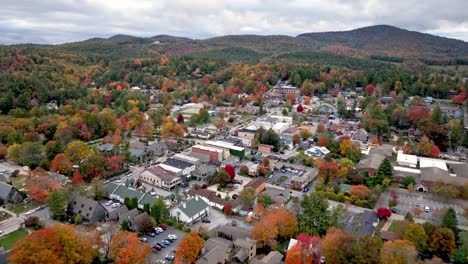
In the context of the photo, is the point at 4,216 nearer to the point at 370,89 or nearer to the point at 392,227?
the point at 392,227

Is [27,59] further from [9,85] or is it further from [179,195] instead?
[179,195]

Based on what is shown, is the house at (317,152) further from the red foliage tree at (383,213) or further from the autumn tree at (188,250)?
the autumn tree at (188,250)

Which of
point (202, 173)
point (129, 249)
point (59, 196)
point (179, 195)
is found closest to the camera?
point (129, 249)

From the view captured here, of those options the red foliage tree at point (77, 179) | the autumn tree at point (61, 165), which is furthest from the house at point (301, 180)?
the autumn tree at point (61, 165)

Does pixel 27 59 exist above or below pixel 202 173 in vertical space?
above

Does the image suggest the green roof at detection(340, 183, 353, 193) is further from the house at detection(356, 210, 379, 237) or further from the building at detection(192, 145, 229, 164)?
the building at detection(192, 145, 229, 164)

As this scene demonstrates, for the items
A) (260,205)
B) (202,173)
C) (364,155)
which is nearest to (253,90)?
(364,155)

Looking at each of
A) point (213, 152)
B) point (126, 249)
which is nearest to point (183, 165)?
point (213, 152)
